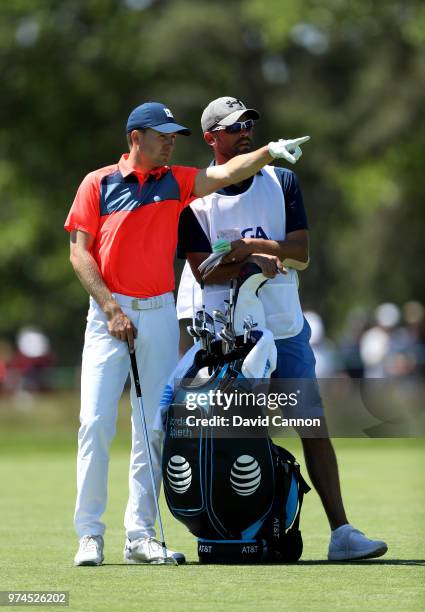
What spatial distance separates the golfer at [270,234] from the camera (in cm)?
756

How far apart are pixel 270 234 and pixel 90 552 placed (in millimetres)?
1907

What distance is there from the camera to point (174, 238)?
24.8ft

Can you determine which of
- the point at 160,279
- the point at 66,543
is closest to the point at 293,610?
the point at 160,279

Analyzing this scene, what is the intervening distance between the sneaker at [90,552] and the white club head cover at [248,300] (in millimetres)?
1279

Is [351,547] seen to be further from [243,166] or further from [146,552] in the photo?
[243,166]

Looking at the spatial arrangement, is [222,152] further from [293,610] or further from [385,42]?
[385,42]

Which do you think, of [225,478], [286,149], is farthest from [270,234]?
[225,478]

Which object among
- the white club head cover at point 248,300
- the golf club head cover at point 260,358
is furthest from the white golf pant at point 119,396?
the golf club head cover at point 260,358

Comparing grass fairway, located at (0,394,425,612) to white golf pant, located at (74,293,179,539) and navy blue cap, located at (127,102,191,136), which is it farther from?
navy blue cap, located at (127,102,191,136)

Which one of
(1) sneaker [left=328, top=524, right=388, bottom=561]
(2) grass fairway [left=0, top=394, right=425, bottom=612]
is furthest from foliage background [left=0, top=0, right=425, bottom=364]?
(1) sneaker [left=328, top=524, right=388, bottom=561]

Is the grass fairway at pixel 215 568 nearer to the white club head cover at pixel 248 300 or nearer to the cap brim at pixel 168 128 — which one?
the white club head cover at pixel 248 300

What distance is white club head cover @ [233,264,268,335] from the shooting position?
7.34 meters

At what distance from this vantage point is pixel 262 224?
757 cm

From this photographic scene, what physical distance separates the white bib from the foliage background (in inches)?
1024
